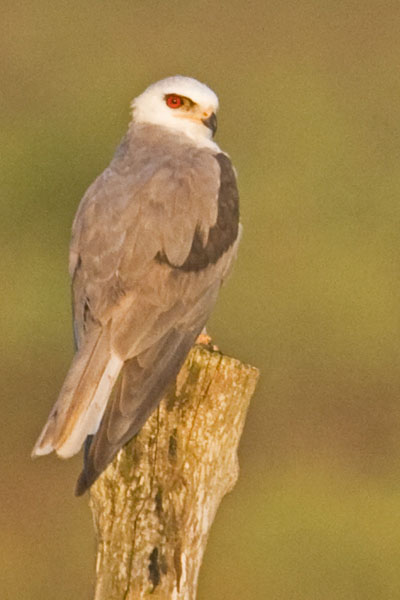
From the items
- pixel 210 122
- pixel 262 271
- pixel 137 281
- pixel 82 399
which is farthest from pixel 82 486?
pixel 262 271

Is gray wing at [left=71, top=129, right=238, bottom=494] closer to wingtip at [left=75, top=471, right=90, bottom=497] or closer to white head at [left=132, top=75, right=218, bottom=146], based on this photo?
wingtip at [left=75, top=471, right=90, bottom=497]

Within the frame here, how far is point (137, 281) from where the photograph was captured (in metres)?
6.20

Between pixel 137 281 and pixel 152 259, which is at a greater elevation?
pixel 152 259

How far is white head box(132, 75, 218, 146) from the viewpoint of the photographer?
760 cm

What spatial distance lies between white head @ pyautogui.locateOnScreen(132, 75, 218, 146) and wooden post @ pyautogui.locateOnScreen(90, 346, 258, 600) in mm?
2246

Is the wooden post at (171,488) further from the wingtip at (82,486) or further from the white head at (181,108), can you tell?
the white head at (181,108)

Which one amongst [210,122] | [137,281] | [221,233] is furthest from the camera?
[210,122]

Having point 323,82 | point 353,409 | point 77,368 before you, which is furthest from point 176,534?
point 323,82

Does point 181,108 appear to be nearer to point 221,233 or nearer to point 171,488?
point 221,233

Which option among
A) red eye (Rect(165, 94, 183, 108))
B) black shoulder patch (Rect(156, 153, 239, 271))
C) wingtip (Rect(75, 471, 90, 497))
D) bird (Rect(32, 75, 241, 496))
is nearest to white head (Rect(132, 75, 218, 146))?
red eye (Rect(165, 94, 183, 108))

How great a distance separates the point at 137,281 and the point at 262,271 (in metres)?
8.51

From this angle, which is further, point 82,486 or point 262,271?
point 262,271

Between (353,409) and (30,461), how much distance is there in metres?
2.82

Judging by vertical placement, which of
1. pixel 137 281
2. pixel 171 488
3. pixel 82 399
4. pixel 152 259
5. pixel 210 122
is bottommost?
pixel 171 488
